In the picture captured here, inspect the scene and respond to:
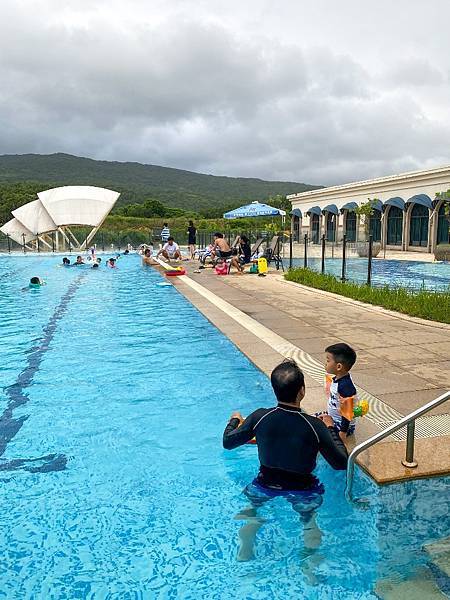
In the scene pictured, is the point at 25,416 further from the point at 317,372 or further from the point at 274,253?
the point at 274,253

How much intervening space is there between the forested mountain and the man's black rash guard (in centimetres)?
10449

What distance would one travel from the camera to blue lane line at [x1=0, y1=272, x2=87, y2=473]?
404cm

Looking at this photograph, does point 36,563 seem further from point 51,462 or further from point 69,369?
point 69,369

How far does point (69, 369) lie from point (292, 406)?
4.23 metres

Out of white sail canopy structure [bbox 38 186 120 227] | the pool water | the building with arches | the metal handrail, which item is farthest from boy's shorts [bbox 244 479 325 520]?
white sail canopy structure [bbox 38 186 120 227]

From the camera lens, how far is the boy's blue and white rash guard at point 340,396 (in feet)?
12.2

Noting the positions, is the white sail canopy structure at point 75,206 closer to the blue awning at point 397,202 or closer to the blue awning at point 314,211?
the blue awning at point 314,211

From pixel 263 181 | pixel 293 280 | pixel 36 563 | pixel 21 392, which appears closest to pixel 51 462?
pixel 36 563

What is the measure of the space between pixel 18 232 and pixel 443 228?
27949 millimetres

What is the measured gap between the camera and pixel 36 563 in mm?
2914

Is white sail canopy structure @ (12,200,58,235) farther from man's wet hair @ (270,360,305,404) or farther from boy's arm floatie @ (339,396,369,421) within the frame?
man's wet hair @ (270,360,305,404)

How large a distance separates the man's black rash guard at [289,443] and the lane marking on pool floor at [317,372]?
1.11 metres

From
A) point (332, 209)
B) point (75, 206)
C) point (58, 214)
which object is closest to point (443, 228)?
point (332, 209)

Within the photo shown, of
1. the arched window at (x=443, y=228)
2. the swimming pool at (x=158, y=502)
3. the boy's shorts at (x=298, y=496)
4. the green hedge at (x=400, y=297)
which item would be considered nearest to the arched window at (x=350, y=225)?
the arched window at (x=443, y=228)
